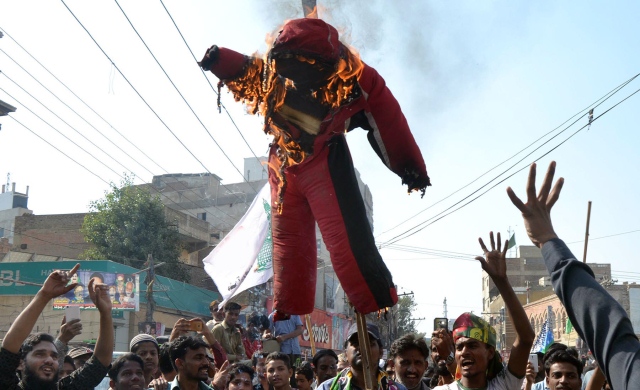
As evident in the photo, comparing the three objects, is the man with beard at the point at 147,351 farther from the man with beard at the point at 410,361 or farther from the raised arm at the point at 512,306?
the raised arm at the point at 512,306

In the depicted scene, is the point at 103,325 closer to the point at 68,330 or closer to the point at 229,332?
the point at 68,330

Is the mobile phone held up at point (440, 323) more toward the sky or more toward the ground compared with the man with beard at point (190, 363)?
more toward the sky

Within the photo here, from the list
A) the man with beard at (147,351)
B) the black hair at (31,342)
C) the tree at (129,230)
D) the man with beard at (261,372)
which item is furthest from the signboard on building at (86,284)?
the black hair at (31,342)

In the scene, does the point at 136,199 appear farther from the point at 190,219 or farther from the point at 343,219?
the point at 343,219

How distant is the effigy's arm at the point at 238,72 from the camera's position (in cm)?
507

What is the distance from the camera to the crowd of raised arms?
Answer: 6.09 ft

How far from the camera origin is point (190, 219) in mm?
44281

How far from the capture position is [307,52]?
4.84 meters

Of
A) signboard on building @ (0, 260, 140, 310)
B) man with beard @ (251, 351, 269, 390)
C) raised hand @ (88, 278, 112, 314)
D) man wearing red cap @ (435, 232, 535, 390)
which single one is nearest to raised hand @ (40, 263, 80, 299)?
raised hand @ (88, 278, 112, 314)

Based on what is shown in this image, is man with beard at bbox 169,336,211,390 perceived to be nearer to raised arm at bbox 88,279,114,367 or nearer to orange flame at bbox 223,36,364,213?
raised arm at bbox 88,279,114,367

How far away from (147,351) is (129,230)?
31670mm

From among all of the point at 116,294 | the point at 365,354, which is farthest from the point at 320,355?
the point at 116,294

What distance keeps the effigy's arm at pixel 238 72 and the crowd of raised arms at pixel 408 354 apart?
1.53m

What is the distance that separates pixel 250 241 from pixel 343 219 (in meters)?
4.27
